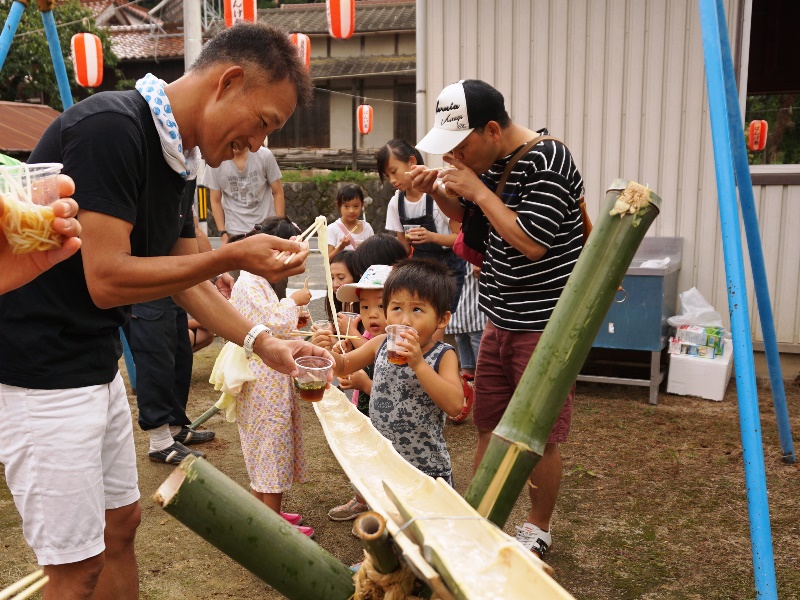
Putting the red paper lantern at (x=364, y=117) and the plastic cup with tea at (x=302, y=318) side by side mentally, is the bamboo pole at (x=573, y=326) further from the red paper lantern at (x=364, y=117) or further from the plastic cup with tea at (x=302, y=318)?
the red paper lantern at (x=364, y=117)

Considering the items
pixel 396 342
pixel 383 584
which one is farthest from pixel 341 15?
pixel 383 584

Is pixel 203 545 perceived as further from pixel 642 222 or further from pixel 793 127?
pixel 793 127

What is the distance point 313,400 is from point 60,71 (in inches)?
147

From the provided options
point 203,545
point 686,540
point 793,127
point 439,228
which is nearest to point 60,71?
point 439,228

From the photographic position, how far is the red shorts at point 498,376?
3.39 meters

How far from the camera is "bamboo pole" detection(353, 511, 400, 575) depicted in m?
1.00

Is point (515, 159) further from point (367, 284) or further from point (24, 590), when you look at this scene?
point (24, 590)

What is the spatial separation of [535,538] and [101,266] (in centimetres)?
246

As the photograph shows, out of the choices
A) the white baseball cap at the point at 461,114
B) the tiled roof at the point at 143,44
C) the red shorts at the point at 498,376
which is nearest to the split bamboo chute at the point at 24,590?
the white baseball cap at the point at 461,114

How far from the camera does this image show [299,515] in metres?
3.97

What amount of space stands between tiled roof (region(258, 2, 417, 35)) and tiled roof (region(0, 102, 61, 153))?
31.0ft

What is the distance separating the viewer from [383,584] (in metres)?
1.05

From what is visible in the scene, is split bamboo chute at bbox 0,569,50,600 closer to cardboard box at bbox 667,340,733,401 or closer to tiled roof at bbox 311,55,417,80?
cardboard box at bbox 667,340,733,401

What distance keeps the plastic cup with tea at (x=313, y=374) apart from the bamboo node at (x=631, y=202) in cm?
171
